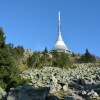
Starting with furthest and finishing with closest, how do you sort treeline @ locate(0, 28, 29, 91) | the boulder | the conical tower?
the conical tower
treeline @ locate(0, 28, 29, 91)
the boulder

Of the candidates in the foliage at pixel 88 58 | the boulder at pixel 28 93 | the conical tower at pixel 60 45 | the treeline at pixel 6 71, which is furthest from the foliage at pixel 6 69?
the conical tower at pixel 60 45

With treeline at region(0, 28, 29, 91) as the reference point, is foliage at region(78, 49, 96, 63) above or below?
above

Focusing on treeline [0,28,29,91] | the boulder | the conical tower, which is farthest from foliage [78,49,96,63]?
the boulder

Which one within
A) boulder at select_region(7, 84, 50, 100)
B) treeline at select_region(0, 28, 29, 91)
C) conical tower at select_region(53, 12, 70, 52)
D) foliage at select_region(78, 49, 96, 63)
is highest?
conical tower at select_region(53, 12, 70, 52)

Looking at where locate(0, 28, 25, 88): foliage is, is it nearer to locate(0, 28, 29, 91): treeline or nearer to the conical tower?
locate(0, 28, 29, 91): treeline

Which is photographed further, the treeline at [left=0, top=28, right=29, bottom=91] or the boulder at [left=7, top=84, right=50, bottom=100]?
the treeline at [left=0, top=28, right=29, bottom=91]

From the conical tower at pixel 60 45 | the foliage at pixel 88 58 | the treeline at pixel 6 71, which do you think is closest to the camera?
the treeline at pixel 6 71

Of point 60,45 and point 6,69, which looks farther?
point 60,45

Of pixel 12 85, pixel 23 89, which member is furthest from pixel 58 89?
pixel 12 85

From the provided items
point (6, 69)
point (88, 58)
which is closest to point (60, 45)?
point (88, 58)

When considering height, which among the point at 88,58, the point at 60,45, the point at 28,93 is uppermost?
the point at 60,45

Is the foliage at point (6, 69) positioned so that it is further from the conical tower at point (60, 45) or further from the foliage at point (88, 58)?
the conical tower at point (60, 45)

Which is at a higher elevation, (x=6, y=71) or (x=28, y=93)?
(x=6, y=71)

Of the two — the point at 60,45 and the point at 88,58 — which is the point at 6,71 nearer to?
the point at 88,58
